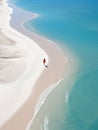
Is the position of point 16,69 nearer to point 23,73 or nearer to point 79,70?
point 23,73

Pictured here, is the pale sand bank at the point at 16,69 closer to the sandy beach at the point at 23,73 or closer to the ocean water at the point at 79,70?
the sandy beach at the point at 23,73

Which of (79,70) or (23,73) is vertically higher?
(23,73)

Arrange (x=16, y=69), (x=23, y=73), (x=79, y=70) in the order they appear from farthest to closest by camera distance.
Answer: (x=79, y=70) → (x=16, y=69) → (x=23, y=73)

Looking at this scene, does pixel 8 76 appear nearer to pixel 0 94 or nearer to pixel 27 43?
pixel 0 94

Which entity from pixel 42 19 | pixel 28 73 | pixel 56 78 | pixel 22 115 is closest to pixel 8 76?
pixel 28 73

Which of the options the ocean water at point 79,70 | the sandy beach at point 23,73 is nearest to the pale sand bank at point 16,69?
the sandy beach at point 23,73

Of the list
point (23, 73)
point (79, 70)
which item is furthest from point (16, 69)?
point (79, 70)
